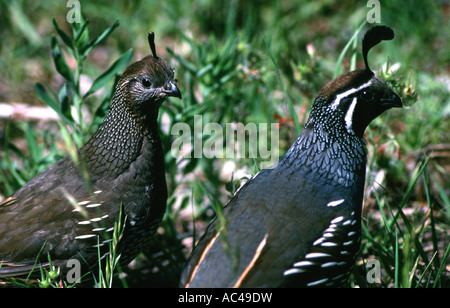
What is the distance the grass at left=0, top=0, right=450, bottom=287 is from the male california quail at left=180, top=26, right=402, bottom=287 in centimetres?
26

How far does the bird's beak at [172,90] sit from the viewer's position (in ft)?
10.3

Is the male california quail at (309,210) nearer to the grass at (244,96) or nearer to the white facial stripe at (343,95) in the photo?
the white facial stripe at (343,95)

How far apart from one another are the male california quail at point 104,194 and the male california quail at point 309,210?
0.51 m

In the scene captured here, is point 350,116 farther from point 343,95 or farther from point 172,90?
point 172,90

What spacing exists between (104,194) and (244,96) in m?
1.97

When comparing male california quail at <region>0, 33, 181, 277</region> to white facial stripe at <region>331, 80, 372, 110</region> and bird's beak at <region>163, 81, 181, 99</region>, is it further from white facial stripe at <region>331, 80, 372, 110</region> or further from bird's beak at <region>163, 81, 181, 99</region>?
white facial stripe at <region>331, 80, 372, 110</region>

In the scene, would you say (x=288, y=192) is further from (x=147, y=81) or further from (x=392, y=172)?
(x=392, y=172)

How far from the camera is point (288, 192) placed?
2.82m

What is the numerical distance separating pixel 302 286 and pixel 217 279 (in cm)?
42

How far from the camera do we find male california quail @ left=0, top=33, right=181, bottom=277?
2953mm

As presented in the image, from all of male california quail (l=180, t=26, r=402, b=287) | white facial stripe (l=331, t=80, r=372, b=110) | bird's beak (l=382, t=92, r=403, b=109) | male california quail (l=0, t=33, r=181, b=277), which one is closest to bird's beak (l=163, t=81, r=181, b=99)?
male california quail (l=0, t=33, r=181, b=277)

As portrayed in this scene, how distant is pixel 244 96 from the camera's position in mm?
4684

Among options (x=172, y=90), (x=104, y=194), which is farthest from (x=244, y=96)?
(x=104, y=194)

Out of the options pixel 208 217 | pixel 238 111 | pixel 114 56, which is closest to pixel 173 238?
pixel 208 217
